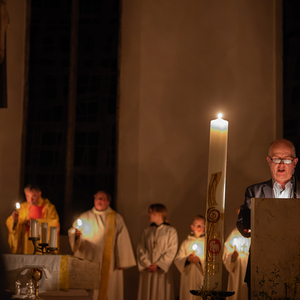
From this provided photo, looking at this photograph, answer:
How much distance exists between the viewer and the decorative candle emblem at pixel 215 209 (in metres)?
2.16

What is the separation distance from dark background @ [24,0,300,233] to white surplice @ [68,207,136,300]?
4.15 feet

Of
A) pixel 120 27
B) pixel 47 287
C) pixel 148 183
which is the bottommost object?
pixel 47 287

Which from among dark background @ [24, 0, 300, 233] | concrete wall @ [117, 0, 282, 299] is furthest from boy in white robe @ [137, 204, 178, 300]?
dark background @ [24, 0, 300, 233]

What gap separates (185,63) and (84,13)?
7.84ft

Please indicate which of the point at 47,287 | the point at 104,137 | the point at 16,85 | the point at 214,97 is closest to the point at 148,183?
the point at 104,137

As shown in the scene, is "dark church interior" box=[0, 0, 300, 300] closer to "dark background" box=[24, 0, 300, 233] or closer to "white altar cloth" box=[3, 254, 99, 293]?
"dark background" box=[24, 0, 300, 233]

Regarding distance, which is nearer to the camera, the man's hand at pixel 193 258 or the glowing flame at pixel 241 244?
the man's hand at pixel 193 258

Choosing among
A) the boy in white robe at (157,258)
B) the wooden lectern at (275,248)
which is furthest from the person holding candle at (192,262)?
the wooden lectern at (275,248)

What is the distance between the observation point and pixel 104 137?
29.1 feet

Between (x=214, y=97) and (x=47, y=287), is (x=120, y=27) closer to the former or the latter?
(x=214, y=97)

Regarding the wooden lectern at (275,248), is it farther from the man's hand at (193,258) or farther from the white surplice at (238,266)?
the white surplice at (238,266)

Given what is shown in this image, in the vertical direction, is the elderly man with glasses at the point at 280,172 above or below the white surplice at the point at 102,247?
above

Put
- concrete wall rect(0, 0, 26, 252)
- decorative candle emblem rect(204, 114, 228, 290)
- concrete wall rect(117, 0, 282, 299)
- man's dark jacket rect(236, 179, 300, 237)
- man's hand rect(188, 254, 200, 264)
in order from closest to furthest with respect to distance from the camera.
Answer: decorative candle emblem rect(204, 114, 228, 290) → man's dark jacket rect(236, 179, 300, 237) → man's hand rect(188, 254, 200, 264) → concrete wall rect(117, 0, 282, 299) → concrete wall rect(0, 0, 26, 252)

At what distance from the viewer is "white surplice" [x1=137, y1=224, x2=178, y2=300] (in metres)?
6.49
